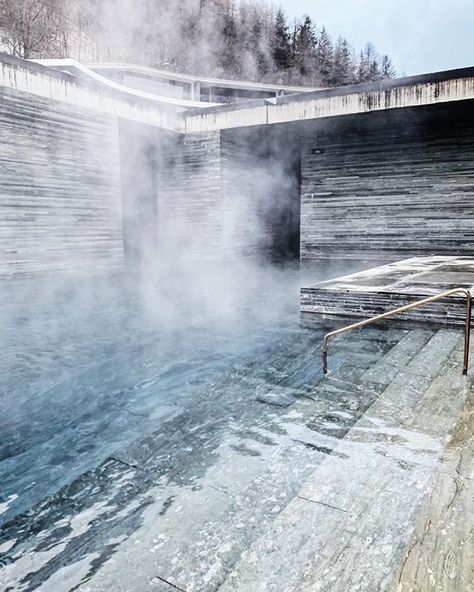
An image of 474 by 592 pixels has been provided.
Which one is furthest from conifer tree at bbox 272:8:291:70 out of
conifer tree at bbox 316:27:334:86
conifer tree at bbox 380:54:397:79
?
conifer tree at bbox 380:54:397:79

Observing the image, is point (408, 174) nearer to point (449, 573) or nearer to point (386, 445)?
point (386, 445)

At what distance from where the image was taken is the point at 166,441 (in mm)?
2779

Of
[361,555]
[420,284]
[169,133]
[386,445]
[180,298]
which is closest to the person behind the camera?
[361,555]

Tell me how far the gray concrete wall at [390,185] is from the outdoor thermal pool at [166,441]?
228 inches

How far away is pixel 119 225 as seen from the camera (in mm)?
11047

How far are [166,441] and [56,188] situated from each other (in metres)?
8.04

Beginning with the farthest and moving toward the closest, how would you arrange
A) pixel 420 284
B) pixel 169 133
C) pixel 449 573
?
pixel 169 133 < pixel 420 284 < pixel 449 573

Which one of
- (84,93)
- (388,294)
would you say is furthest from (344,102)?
(388,294)

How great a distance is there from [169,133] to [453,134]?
692cm

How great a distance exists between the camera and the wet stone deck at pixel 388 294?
509cm

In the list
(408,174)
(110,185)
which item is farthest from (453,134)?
(110,185)

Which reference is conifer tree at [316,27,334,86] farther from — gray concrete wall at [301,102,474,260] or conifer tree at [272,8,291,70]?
gray concrete wall at [301,102,474,260]

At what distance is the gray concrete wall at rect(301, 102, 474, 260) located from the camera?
387 inches

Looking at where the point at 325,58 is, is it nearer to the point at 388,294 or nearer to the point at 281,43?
the point at 281,43
